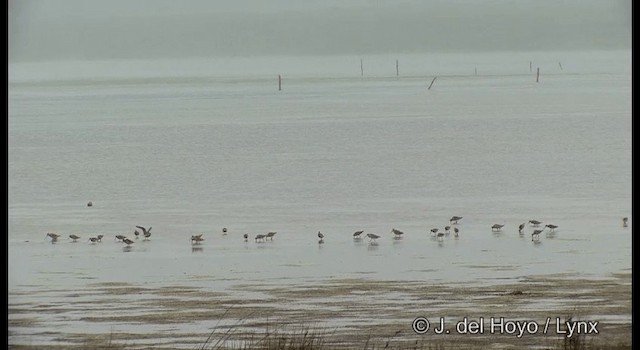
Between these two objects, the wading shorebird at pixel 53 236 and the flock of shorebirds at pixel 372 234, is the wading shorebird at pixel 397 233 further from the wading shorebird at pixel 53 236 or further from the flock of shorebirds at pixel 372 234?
the wading shorebird at pixel 53 236

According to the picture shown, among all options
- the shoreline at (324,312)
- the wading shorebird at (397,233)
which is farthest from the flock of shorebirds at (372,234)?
the shoreline at (324,312)

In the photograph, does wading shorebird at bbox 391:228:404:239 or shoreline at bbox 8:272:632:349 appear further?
wading shorebird at bbox 391:228:404:239

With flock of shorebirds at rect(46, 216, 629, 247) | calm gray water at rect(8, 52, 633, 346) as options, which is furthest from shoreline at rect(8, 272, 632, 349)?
flock of shorebirds at rect(46, 216, 629, 247)

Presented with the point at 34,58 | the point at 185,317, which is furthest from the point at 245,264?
the point at 34,58

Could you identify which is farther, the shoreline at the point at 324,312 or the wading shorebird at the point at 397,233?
the wading shorebird at the point at 397,233

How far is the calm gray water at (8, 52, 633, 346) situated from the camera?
20.7 feet

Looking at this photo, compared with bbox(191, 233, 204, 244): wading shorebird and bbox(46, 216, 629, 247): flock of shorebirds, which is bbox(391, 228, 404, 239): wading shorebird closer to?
bbox(46, 216, 629, 247): flock of shorebirds

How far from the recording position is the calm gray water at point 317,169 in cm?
632

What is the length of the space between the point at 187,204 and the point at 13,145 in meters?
0.69

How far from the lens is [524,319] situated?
6246mm

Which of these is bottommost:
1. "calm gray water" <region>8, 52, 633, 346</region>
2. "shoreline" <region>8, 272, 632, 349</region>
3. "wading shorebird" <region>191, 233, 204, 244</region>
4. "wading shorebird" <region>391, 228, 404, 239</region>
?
"shoreline" <region>8, 272, 632, 349</region>

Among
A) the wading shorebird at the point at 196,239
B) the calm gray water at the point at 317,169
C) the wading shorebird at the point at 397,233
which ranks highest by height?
the calm gray water at the point at 317,169

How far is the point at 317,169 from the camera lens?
Result: 252 inches
